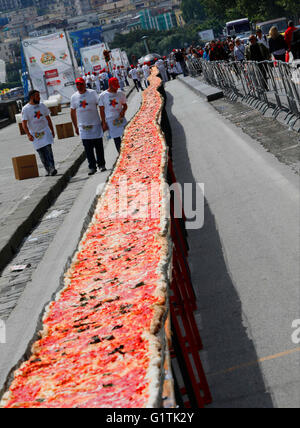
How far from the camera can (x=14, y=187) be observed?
16.8 m

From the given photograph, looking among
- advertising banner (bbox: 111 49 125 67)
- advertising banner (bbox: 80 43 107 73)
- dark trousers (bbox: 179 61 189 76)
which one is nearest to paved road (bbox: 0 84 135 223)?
dark trousers (bbox: 179 61 189 76)

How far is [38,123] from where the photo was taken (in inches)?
629

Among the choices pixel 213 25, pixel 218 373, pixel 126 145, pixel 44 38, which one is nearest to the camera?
pixel 218 373

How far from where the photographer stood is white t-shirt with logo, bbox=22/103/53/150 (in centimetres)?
1593

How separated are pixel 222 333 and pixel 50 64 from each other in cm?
3303

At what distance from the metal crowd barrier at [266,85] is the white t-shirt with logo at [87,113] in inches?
146

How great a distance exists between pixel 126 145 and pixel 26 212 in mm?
2296

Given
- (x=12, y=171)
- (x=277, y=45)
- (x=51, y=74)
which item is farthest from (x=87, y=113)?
(x=51, y=74)

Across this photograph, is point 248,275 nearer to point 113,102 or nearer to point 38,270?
point 38,270

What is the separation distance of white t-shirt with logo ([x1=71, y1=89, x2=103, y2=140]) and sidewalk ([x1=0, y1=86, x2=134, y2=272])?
1232 mm

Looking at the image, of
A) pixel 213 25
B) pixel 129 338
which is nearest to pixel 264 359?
pixel 129 338

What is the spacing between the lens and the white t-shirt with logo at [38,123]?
15.9 metres

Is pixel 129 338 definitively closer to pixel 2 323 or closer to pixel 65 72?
pixel 2 323
